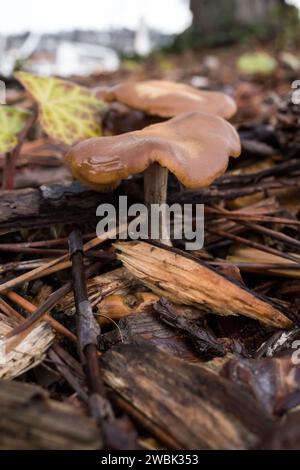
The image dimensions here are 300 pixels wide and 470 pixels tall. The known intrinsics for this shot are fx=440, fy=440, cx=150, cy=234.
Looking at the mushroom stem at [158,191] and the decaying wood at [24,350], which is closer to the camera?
the decaying wood at [24,350]

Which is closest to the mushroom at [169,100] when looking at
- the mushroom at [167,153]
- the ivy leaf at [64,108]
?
the ivy leaf at [64,108]

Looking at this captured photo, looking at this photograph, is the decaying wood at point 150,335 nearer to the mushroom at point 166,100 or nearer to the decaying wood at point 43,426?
the decaying wood at point 43,426

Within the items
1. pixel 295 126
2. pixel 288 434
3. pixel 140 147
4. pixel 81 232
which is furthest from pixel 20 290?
pixel 295 126

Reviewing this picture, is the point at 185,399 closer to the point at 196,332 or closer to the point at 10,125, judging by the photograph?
the point at 196,332

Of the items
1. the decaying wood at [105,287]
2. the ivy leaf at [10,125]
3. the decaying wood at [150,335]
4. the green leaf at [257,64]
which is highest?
the green leaf at [257,64]

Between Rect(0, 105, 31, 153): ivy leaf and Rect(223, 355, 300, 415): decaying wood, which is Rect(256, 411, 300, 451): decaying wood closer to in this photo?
Rect(223, 355, 300, 415): decaying wood
